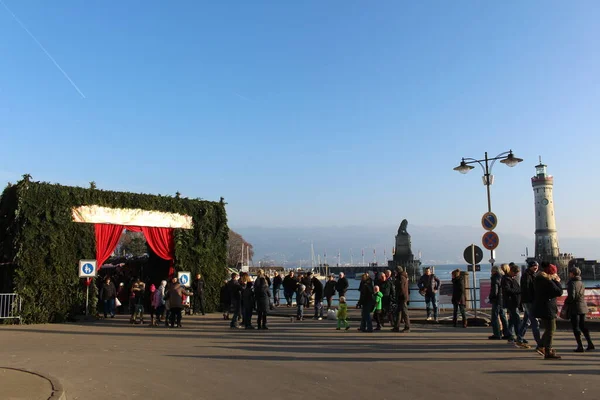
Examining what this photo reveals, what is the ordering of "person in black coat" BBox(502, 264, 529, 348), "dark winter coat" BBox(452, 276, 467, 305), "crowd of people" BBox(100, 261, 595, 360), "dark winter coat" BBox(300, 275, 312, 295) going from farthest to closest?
"dark winter coat" BBox(300, 275, 312, 295)
"dark winter coat" BBox(452, 276, 467, 305)
"person in black coat" BBox(502, 264, 529, 348)
"crowd of people" BBox(100, 261, 595, 360)

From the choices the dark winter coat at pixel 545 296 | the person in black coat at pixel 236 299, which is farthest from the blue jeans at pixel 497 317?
the person in black coat at pixel 236 299

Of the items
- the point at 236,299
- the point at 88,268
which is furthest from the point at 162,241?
the point at 236,299

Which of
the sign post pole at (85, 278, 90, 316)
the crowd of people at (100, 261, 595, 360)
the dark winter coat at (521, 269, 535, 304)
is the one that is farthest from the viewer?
the sign post pole at (85, 278, 90, 316)

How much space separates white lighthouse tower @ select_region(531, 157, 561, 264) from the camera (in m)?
96.9

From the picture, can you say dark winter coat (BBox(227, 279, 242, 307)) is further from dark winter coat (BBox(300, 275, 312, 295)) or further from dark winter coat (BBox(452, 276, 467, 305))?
dark winter coat (BBox(452, 276, 467, 305))

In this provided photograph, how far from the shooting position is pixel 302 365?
9469mm

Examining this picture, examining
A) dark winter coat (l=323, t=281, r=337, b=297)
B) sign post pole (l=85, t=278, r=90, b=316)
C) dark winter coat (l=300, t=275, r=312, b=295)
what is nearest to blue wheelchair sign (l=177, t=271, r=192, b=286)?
sign post pole (l=85, t=278, r=90, b=316)

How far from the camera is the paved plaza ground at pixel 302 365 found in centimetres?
750

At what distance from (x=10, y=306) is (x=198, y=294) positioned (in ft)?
20.6

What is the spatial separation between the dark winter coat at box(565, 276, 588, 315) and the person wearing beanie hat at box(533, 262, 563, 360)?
0.62m

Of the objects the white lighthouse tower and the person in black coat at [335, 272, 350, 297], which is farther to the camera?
the white lighthouse tower

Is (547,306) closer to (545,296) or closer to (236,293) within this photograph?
(545,296)

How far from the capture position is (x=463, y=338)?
13.0 meters

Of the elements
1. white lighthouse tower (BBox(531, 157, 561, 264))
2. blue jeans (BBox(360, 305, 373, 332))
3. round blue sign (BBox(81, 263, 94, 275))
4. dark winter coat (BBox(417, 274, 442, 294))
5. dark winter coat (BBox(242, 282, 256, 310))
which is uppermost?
white lighthouse tower (BBox(531, 157, 561, 264))
